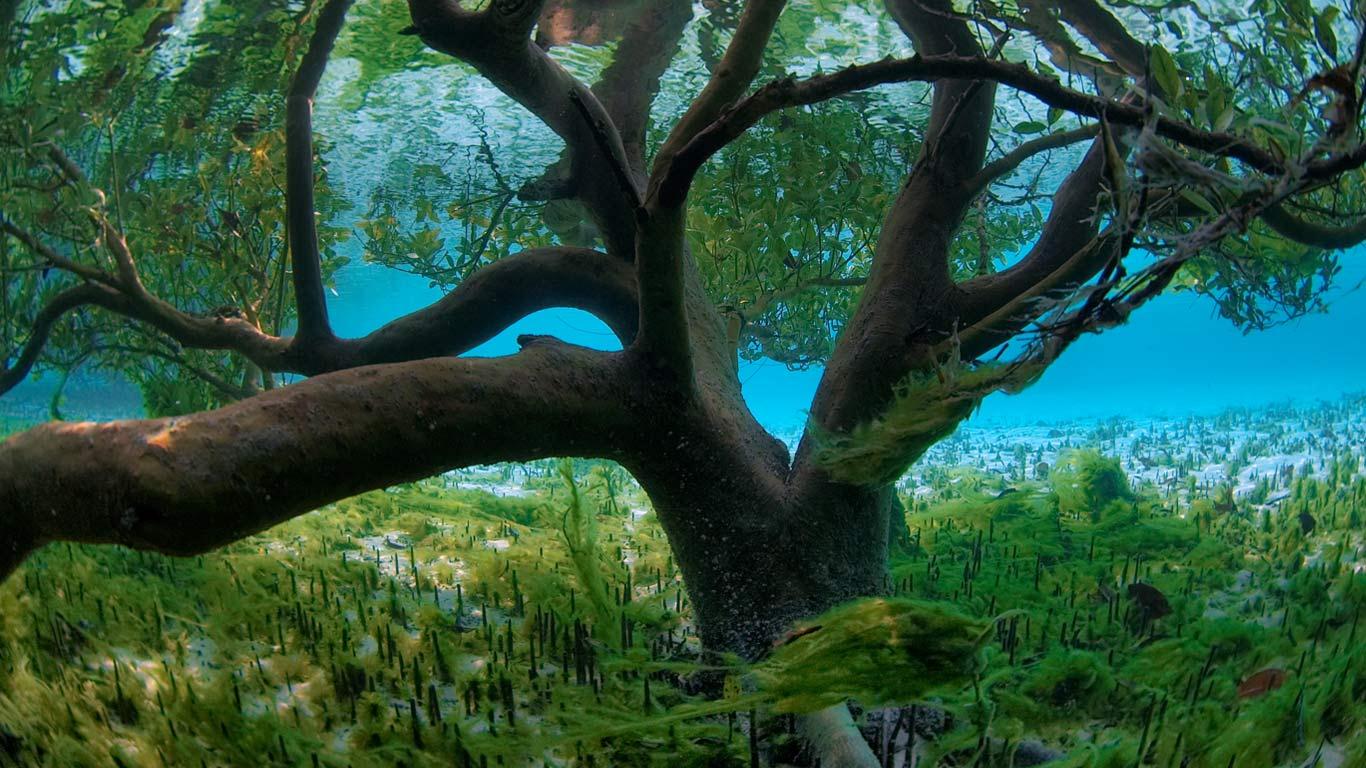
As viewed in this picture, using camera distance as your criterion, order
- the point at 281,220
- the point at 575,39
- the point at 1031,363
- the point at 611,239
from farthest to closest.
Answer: the point at 575,39 < the point at 281,220 < the point at 611,239 < the point at 1031,363

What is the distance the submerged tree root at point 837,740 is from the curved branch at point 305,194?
3.58 meters

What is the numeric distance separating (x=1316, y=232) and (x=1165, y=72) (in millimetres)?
3281

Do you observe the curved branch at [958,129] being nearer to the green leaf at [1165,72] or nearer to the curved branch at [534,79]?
the curved branch at [534,79]

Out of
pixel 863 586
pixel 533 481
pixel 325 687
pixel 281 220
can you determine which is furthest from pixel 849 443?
pixel 533 481

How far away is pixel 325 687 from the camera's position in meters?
3.45

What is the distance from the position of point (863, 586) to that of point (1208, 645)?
1819mm

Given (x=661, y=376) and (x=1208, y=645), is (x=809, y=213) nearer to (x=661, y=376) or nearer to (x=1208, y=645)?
(x=661, y=376)

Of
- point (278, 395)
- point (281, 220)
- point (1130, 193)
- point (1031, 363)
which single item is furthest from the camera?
point (281, 220)

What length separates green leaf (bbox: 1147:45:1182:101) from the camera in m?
2.05

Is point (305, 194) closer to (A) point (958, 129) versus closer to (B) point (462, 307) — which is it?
(B) point (462, 307)

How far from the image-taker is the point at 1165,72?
6.81 feet

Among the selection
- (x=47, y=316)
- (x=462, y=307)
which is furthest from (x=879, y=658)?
(x=47, y=316)

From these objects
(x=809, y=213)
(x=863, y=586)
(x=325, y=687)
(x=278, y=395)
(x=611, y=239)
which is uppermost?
(x=809, y=213)

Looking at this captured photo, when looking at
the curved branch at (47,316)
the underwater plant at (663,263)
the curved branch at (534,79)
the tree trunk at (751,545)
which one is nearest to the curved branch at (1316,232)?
the underwater plant at (663,263)
